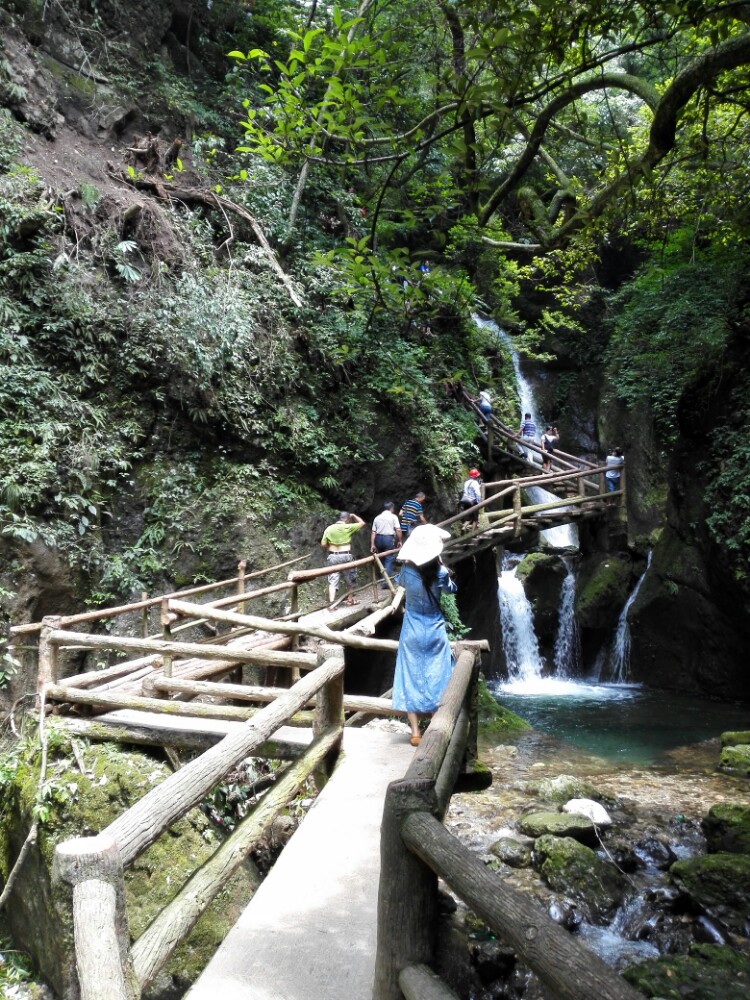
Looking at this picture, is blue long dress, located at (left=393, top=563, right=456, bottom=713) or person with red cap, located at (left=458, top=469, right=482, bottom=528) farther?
person with red cap, located at (left=458, top=469, right=482, bottom=528)

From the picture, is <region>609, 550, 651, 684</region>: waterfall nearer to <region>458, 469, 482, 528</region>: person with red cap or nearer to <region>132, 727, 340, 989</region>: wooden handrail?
<region>458, 469, 482, 528</region>: person with red cap

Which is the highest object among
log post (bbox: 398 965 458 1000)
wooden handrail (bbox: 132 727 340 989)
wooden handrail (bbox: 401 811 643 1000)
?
wooden handrail (bbox: 401 811 643 1000)

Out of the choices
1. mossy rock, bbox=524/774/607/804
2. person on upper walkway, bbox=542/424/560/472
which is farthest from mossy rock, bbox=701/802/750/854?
person on upper walkway, bbox=542/424/560/472

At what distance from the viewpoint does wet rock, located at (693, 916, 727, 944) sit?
16.6 ft

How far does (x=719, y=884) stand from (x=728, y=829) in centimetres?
97

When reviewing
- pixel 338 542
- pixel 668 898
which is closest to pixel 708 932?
pixel 668 898

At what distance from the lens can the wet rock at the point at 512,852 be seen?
5.97 m

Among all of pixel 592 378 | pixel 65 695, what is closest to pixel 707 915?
pixel 65 695

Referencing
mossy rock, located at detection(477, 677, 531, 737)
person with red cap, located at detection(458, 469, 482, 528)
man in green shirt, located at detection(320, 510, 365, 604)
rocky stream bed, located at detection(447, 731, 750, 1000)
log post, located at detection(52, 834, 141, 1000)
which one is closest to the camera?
log post, located at detection(52, 834, 141, 1000)

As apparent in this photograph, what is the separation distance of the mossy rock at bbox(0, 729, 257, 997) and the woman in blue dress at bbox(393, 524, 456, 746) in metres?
1.82

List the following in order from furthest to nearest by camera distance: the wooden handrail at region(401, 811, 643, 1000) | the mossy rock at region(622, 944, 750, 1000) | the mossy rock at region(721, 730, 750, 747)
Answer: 1. the mossy rock at region(721, 730, 750, 747)
2. the mossy rock at region(622, 944, 750, 1000)
3. the wooden handrail at region(401, 811, 643, 1000)

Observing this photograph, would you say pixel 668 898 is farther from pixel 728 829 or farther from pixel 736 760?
pixel 736 760

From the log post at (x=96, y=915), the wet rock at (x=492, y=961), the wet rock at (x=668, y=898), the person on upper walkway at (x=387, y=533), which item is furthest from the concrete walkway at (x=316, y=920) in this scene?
the person on upper walkway at (x=387, y=533)

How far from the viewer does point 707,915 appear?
532 centimetres
